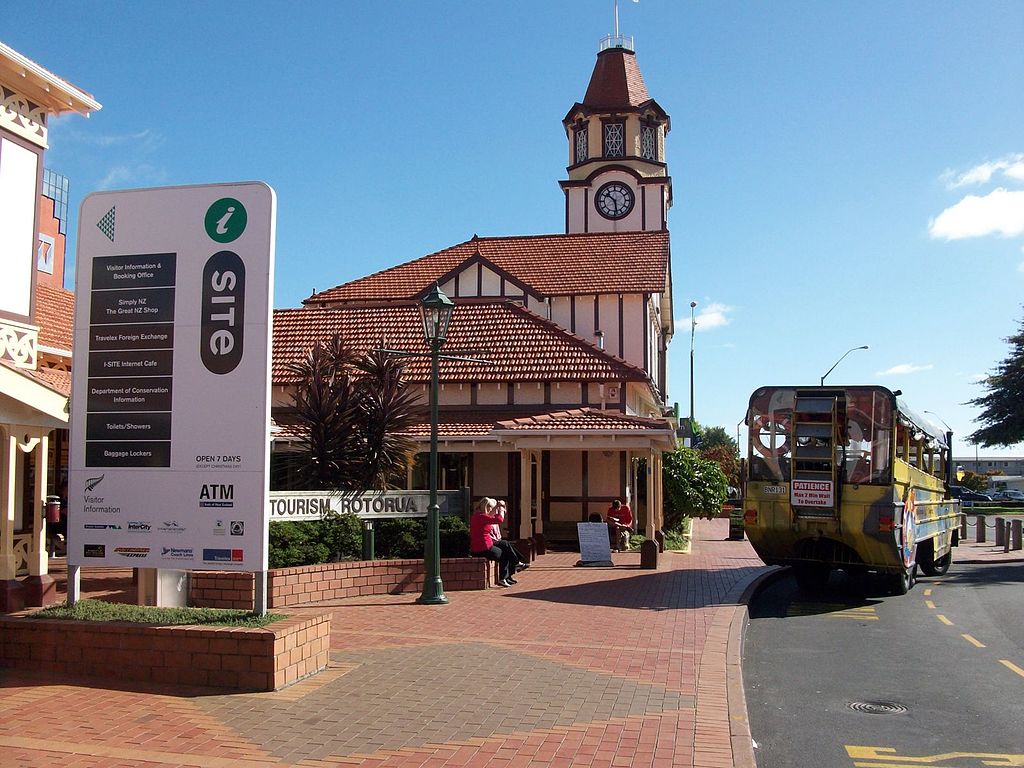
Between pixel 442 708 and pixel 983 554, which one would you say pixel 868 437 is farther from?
pixel 983 554

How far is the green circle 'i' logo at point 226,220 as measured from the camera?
835 centimetres

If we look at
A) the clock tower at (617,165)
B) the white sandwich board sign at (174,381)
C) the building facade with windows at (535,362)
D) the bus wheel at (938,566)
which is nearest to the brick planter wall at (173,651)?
the white sandwich board sign at (174,381)

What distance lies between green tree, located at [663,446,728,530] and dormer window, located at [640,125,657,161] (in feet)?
61.4

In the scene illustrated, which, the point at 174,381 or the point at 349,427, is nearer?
the point at 174,381

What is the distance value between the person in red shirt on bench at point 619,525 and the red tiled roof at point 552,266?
9495 mm

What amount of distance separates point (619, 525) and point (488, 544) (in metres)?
7.13

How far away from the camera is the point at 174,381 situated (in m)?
8.34

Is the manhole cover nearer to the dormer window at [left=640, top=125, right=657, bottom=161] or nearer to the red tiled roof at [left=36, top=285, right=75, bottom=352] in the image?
the red tiled roof at [left=36, top=285, right=75, bottom=352]

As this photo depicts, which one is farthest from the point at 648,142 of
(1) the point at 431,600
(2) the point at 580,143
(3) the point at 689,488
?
(1) the point at 431,600

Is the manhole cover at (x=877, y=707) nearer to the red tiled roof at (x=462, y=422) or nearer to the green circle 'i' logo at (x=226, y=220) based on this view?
the green circle 'i' logo at (x=226, y=220)

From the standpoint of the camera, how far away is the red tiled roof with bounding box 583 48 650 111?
42062 millimetres

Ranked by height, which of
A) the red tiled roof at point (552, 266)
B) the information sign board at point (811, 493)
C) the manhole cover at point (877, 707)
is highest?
the red tiled roof at point (552, 266)

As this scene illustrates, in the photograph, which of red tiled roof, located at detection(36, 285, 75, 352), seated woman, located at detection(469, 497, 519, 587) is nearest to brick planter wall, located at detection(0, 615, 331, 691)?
seated woman, located at detection(469, 497, 519, 587)

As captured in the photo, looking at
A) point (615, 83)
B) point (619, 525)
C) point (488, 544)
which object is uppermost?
point (615, 83)
